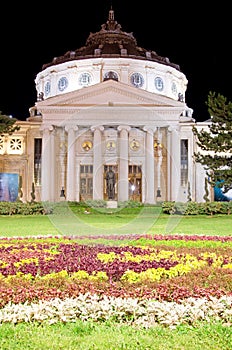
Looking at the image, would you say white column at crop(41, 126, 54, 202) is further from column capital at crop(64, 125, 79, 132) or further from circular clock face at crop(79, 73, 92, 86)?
circular clock face at crop(79, 73, 92, 86)

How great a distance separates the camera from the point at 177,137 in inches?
1949

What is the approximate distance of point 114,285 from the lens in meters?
8.72

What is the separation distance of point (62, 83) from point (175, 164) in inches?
763

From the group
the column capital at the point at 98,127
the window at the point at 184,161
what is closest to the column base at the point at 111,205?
the column capital at the point at 98,127

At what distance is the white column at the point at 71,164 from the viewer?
48188 millimetres

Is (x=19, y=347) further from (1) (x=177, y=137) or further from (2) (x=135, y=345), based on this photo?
(1) (x=177, y=137)

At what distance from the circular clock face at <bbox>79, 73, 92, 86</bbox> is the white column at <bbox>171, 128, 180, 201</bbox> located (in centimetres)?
1486

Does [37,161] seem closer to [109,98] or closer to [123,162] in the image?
[123,162]

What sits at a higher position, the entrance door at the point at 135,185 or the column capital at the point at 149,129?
the column capital at the point at 149,129

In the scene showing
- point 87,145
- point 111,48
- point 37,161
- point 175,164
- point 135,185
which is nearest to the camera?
point 175,164

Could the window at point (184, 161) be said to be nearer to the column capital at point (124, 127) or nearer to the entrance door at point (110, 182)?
the entrance door at point (110, 182)

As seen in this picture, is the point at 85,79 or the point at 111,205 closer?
the point at 111,205

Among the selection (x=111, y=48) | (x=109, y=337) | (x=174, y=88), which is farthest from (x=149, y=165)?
(x=109, y=337)

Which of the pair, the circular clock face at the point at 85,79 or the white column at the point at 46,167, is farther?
the circular clock face at the point at 85,79
